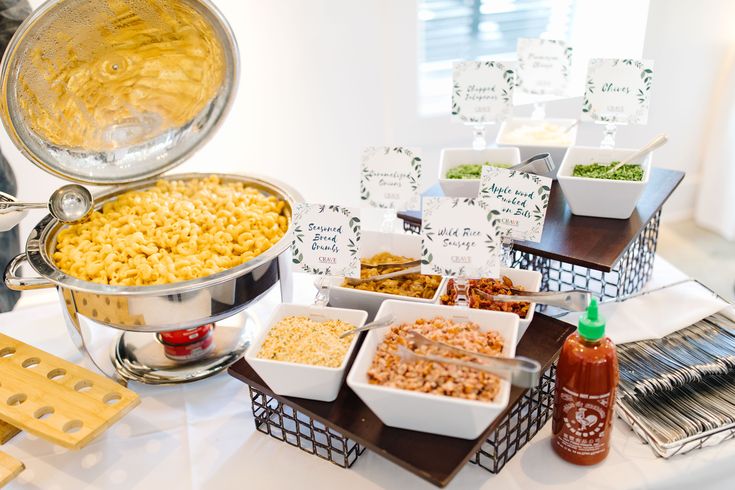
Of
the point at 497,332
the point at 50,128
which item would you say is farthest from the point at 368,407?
the point at 50,128

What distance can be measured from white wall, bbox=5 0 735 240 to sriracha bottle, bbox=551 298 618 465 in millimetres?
1701

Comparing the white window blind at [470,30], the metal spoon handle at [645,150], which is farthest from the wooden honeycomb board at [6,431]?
the white window blind at [470,30]

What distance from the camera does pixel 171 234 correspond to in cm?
129

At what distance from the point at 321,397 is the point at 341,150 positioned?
1.71m

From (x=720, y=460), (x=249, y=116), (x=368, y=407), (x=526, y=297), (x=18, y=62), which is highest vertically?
(x=18, y=62)

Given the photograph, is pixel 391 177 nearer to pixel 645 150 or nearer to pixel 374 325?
pixel 374 325

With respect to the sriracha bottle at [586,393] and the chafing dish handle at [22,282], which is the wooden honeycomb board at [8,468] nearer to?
the chafing dish handle at [22,282]

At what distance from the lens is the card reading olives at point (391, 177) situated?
1.22 meters

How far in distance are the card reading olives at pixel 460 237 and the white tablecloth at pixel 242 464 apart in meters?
0.29

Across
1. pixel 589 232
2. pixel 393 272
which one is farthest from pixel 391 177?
pixel 589 232

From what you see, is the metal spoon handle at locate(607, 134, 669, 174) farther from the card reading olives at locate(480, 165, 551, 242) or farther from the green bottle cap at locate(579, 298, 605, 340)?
the green bottle cap at locate(579, 298, 605, 340)

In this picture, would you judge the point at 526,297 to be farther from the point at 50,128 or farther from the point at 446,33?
the point at 446,33

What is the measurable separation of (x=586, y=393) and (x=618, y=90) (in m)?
0.88

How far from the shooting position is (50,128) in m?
1.28
